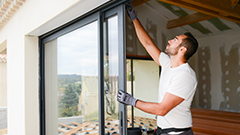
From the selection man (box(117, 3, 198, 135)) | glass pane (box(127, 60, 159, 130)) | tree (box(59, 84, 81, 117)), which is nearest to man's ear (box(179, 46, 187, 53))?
man (box(117, 3, 198, 135))

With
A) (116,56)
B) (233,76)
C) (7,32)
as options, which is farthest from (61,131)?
(233,76)

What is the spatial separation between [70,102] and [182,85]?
1.44 m

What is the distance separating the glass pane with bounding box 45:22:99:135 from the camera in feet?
6.79

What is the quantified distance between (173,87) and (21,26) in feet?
7.81

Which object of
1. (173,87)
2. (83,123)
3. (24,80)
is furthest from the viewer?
(24,80)

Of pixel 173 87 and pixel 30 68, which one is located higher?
pixel 30 68

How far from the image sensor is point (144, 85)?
588 centimetres

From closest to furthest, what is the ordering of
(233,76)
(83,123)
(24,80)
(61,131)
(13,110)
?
(83,123), (61,131), (24,80), (13,110), (233,76)

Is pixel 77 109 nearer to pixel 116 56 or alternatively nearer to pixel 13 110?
pixel 116 56

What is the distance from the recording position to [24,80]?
2861 mm

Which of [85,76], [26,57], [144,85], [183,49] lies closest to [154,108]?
[183,49]

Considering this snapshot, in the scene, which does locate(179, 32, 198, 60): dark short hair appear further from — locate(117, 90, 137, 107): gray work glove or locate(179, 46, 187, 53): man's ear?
locate(117, 90, 137, 107): gray work glove

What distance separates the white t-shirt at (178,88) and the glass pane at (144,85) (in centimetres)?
354

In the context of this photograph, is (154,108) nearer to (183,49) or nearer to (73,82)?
(183,49)
